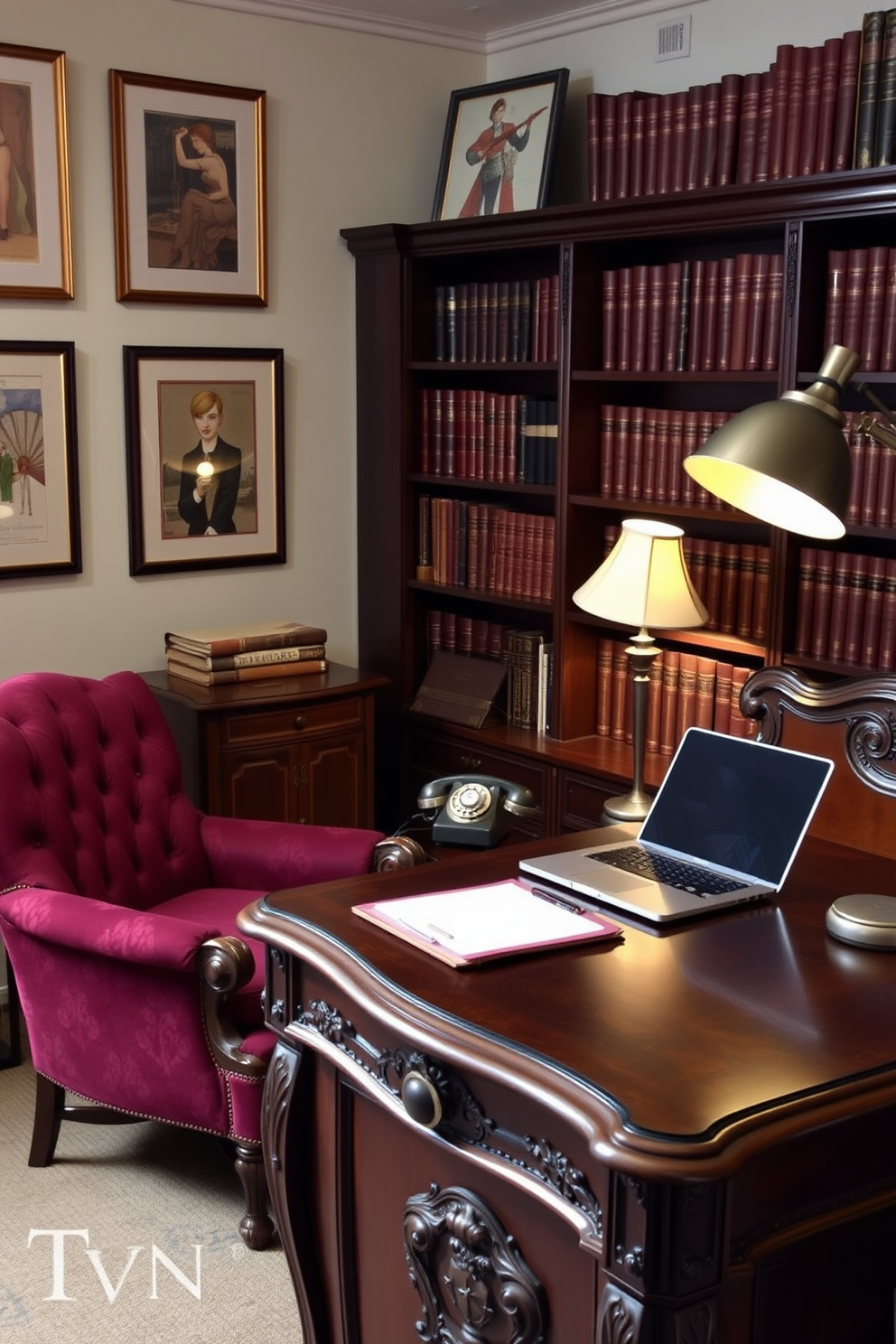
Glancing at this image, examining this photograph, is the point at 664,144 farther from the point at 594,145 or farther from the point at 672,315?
the point at 672,315

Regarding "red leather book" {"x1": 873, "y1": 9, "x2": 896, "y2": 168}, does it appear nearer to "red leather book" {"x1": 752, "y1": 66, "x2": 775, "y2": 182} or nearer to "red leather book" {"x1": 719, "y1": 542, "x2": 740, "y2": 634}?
"red leather book" {"x1": 752, "y1": 66, "x2": 775, "y2": 182}

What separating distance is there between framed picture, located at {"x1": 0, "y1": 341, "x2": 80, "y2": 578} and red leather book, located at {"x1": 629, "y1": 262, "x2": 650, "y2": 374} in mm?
1576

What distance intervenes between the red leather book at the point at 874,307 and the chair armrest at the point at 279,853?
1626mm

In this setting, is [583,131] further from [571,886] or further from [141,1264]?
[141,1264]

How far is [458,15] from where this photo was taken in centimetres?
438

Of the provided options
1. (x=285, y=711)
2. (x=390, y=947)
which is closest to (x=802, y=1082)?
(x=390, y=947)

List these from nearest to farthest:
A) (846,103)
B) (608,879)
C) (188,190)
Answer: (608,879) → (846,103) → (188,190)

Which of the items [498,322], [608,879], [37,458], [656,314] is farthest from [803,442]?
[37,458]

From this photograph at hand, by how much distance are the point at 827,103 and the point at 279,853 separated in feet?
7.32

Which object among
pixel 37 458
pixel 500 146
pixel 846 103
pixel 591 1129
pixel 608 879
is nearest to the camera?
pixel 591 1129

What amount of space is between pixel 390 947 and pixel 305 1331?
0.80 metres

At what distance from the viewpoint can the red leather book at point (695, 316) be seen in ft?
11.9

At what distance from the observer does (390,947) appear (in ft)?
6.33

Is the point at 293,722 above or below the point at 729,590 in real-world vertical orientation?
below
